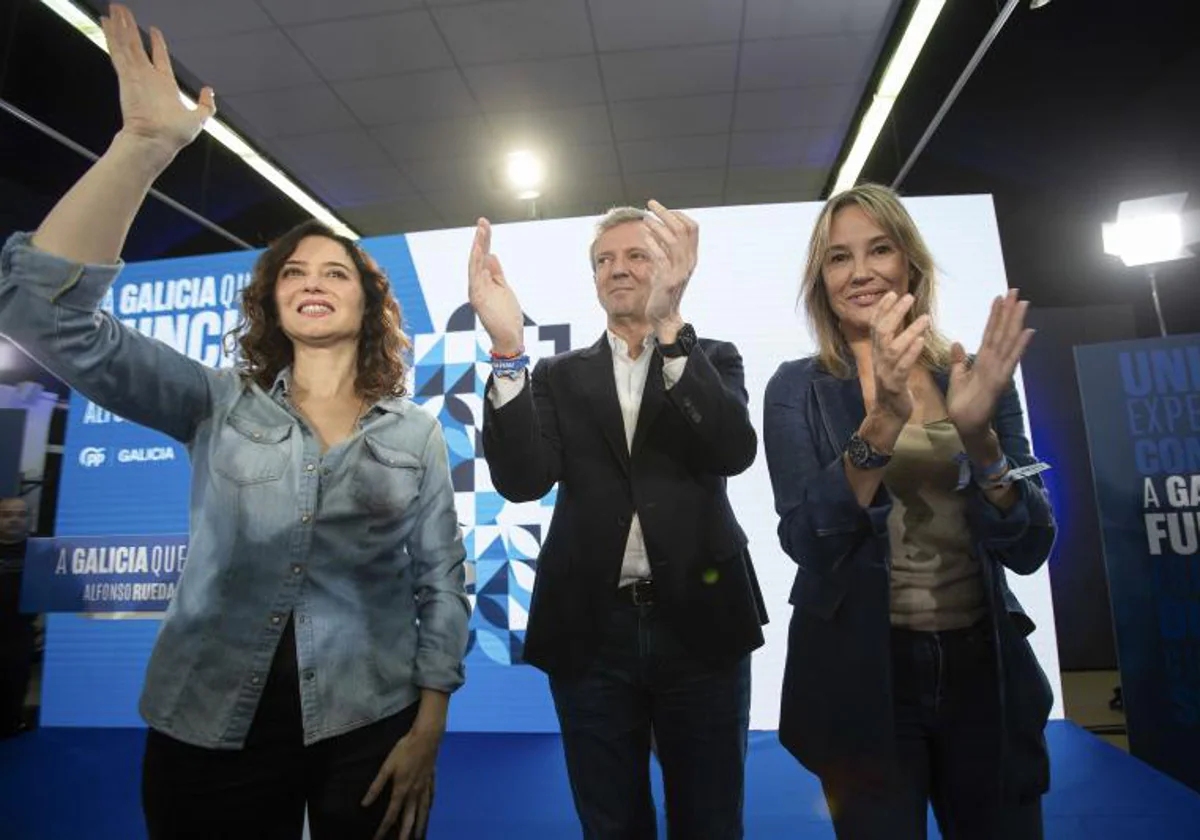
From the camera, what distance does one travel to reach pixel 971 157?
4.48m

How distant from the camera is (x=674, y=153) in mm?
5078

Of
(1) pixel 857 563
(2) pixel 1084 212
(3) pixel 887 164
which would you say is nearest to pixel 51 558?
(1) pixel 857 563

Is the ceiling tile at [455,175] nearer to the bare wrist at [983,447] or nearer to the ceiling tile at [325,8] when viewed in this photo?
the ceiling tile at [325,8]

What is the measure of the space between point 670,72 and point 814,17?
93cm

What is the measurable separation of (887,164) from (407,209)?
162 inches

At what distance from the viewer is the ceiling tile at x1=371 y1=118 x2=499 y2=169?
469cm

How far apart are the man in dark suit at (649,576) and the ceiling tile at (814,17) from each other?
3350 mm

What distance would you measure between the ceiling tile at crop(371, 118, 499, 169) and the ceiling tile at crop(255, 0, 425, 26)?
0.98 meters

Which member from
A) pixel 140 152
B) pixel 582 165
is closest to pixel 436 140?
pixel 582 165

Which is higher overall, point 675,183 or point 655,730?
point 675,183

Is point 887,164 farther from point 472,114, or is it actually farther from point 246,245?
point 246,245

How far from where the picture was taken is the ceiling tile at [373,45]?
377 centimetres

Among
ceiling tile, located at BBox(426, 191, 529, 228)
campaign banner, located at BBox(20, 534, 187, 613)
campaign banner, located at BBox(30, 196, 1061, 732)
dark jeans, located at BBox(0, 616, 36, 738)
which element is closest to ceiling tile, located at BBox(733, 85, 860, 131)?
campaign banner, located at BBox(30, 196, 1061, 732)

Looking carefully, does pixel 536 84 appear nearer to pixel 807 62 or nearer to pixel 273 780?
pixel 807 62
